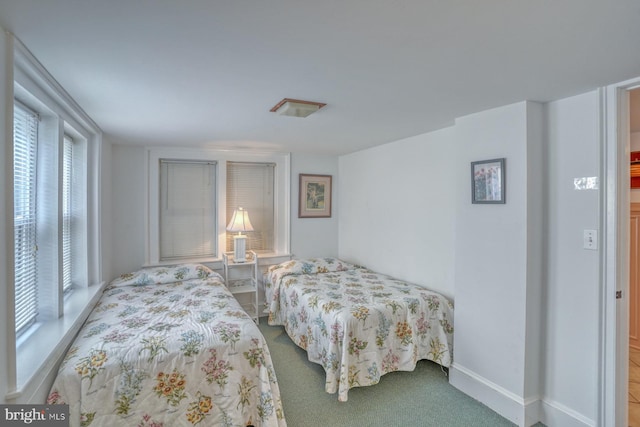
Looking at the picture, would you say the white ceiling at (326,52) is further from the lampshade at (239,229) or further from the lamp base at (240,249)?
the lamp base at (240,249)

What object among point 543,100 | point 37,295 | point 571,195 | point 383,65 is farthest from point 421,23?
point 37,295

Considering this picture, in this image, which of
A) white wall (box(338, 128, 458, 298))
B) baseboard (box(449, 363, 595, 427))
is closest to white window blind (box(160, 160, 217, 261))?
white wall (box(338, 128, 458, 298))

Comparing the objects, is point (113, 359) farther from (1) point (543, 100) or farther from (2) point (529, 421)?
(1) point (543, 100)

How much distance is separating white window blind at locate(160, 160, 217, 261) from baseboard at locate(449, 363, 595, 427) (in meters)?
3.17

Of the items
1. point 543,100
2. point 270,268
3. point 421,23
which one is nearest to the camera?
point 421,23

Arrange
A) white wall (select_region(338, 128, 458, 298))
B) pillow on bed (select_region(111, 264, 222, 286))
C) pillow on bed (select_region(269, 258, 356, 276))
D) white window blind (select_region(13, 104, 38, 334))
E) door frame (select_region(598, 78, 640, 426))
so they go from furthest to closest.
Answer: pillow on bed (select_region(269, 258, 356, 276)), pillow on bed (select_region(111, 264, 222, 286)), white wall (select_region(338, 128, 458, 298)), door frame (select_region(598, 78, 640, 426)), white window blind (select_region(13, 104, 38, 334))

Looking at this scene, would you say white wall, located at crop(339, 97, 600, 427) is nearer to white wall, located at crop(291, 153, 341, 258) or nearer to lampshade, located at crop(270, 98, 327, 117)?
lampshade, located at crop(270, 98, 327, 117)

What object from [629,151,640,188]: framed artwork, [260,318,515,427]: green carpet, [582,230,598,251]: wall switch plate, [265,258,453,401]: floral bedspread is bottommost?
[260,318,515,427]: green carpet

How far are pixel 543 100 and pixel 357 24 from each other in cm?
159

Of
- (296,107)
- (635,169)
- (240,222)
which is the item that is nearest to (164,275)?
(240,222)

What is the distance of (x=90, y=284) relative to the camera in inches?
116

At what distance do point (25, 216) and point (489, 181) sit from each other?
290 centimetres

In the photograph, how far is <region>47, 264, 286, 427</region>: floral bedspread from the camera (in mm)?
1729

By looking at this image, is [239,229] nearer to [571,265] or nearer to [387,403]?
[387,403]
